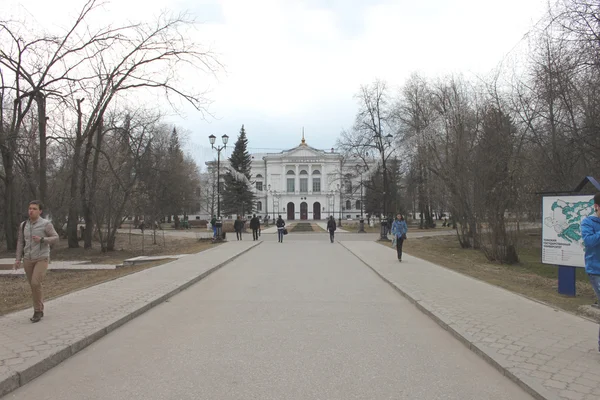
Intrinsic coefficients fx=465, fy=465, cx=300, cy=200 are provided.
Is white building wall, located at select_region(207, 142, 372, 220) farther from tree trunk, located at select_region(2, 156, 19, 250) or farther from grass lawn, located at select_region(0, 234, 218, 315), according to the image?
grass lawn, located at select_region(0, 234, 218, 315)

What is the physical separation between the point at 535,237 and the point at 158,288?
72.8 ft

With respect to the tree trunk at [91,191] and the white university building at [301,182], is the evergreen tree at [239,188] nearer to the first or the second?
the white university building at [301,182]

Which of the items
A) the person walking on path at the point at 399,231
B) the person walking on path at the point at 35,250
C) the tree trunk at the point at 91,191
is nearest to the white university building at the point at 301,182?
the tree trunk at the point at 91,191

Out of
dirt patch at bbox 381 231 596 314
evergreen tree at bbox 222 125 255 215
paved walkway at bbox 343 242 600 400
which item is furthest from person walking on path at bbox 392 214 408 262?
evergreen tree at bbox 222 125 255 215

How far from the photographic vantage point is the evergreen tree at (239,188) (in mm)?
71062

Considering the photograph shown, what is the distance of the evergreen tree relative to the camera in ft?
233

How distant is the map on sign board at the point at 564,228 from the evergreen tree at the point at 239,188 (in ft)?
190

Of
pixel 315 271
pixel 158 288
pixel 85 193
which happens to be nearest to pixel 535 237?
pixel 315 271

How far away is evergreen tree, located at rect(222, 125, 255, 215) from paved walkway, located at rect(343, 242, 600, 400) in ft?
191

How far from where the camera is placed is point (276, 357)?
5539mm

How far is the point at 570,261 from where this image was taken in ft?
31.6

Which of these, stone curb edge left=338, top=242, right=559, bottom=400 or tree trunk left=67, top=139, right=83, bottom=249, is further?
tree trunk left=67, top=139, right=83, bottom=249

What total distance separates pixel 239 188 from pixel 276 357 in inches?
2620

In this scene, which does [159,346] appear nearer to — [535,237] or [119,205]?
[119,205]
